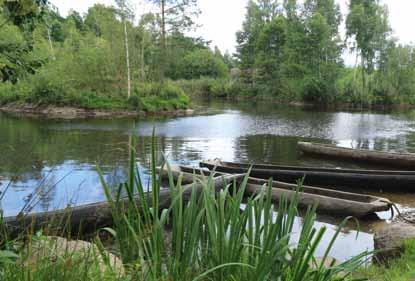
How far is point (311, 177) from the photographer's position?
864 cm

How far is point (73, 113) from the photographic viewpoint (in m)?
24.7

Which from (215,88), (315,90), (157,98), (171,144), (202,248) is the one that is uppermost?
(215,88)

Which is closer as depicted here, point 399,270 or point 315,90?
point 399,270

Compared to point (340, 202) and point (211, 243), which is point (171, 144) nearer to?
point (340, 202)

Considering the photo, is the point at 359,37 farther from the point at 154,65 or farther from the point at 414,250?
the point at 414,250

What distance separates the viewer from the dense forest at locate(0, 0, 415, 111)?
27.5m

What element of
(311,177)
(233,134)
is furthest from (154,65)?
(311,177)

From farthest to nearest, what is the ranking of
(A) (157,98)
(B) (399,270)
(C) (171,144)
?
(A) (157,98) < (C) (171,144) < (B) (399,270)

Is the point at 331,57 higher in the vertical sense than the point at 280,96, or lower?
higher

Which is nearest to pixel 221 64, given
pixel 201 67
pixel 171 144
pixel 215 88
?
pixel 201 67

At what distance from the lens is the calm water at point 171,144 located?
25.2ft

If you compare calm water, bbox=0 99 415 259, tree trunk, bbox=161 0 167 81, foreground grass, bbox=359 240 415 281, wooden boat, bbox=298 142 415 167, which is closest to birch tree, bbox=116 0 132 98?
tree trunk, bbox=161 0 167 81

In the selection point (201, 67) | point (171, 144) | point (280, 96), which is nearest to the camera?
point (171, 144)

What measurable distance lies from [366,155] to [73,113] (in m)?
19.1
